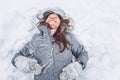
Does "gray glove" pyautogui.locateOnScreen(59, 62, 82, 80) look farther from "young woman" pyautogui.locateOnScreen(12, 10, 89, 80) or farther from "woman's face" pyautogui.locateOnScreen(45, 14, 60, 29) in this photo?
"woman's face" pyautogui.locateOnScreen(45, 14, 60, 29)

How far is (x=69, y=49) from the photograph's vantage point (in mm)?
1324

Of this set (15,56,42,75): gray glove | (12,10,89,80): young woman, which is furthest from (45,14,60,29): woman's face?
(15,56,42,75): gray glove

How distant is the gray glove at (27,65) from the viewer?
1297mm

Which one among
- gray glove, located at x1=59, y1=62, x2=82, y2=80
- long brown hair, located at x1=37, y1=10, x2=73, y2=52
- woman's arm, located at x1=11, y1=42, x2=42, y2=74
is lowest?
gray glove, located at x1=59, y1=62, x2=82, y2=80

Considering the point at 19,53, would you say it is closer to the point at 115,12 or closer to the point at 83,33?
the point at 83,33

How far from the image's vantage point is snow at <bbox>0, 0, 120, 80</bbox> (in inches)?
53.0

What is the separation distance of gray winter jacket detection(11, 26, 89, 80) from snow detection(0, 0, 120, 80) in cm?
2

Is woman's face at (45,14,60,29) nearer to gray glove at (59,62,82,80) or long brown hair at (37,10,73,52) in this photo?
long brown hair at (37,10,73,52)

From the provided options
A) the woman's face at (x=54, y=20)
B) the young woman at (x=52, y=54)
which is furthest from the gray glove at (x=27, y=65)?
the woman's face at (x=54, y=20)

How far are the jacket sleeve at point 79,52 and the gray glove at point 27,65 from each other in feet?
0.31

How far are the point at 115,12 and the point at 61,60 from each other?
0.67 feet

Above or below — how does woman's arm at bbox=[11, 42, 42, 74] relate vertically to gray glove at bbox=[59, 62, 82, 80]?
above

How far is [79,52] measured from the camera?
1.33m

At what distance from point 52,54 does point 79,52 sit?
0.07 metres
